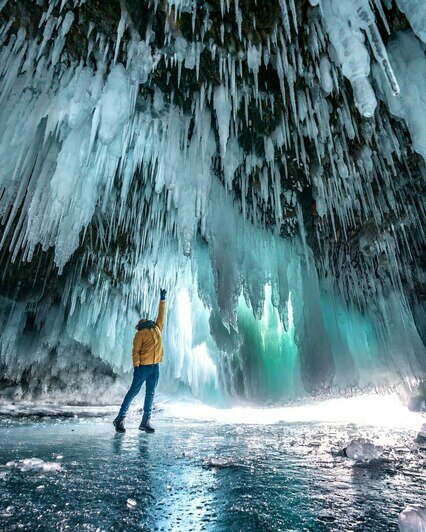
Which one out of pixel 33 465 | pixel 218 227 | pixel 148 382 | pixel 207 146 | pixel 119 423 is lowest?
pixel 33 465

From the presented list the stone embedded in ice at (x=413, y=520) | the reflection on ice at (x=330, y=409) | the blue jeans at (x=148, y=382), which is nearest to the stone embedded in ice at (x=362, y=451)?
the stone embedded in ice at (x=413, y=520)

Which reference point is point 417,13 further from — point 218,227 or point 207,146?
point 218,227

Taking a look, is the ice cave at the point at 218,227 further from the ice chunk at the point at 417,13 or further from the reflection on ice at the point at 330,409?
the reflection on ice at the point at 330,409

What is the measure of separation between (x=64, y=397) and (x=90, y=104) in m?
13.0

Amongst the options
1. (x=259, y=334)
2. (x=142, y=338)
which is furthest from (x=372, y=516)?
(x=259, y=334)

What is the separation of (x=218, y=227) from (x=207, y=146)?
1736 millimetres

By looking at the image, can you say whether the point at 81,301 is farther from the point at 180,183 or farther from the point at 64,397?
the point at 180,183

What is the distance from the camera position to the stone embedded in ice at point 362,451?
2.83m

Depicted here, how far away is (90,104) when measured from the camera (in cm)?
444

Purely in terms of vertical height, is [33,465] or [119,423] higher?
[119,423]

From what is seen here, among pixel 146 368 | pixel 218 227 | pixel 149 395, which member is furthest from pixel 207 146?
pixel 149 395

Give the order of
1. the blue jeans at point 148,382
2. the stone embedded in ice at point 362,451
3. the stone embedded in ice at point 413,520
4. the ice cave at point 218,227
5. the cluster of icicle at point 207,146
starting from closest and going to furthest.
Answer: the stone embedded in ice at point 413,520
the ice cave at point 218,227
the stone embedded in ice at point 362,451
the cluster of icicle at point 207,146
the blue jeans at point 148,382

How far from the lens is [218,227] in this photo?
22.2 feet

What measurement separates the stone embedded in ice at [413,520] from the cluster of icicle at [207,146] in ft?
9.87
